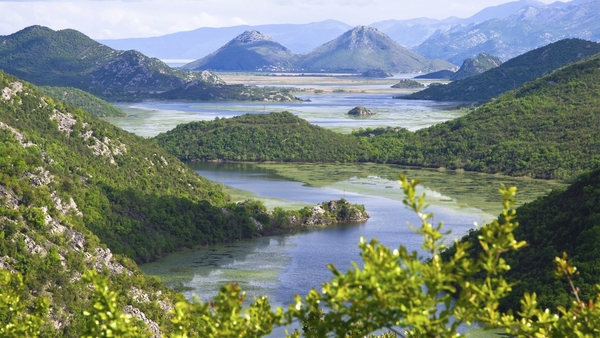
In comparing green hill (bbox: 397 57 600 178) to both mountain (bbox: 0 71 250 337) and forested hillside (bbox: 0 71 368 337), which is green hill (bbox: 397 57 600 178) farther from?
mountain (bbox: 0 71 250 337)

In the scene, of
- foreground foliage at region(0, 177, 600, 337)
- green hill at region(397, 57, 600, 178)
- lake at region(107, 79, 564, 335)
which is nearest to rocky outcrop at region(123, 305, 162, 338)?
lake at region(107, 79, 564, 335)

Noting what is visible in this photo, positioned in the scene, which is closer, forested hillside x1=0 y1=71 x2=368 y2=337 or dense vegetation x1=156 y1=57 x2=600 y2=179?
forested hillside x1=0 y1=71 x2=368 y2=337

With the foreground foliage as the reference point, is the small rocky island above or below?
below

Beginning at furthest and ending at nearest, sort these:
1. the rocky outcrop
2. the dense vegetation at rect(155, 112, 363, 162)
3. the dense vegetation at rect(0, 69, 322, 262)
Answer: the dense vegetation at rect(155, 112, 363, 162) < the dense vegetation at rect(0, 69, 322, 262) < the rocky outcrop

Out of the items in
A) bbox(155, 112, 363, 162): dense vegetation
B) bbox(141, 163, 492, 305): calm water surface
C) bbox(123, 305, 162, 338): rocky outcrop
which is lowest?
bbox(141, 163, 492, 305): calm water surface

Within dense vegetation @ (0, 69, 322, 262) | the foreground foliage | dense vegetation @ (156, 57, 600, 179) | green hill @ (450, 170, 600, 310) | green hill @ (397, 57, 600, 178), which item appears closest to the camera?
the foreground foliage

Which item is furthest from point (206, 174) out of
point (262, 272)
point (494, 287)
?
point (494, 287)

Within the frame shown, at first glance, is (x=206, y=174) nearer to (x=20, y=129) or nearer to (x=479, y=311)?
(x=20, y=129)

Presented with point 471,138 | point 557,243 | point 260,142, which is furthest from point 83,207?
point 471,138

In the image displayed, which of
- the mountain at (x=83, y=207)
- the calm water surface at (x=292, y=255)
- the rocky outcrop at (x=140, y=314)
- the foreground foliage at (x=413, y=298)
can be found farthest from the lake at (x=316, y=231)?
the foreground foliage at (x=413, y=298)

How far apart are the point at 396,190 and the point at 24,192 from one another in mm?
63421

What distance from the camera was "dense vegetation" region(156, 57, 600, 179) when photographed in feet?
472

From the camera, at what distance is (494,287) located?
18.8 meters

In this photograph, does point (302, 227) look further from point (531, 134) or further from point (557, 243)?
point (531, 134)
